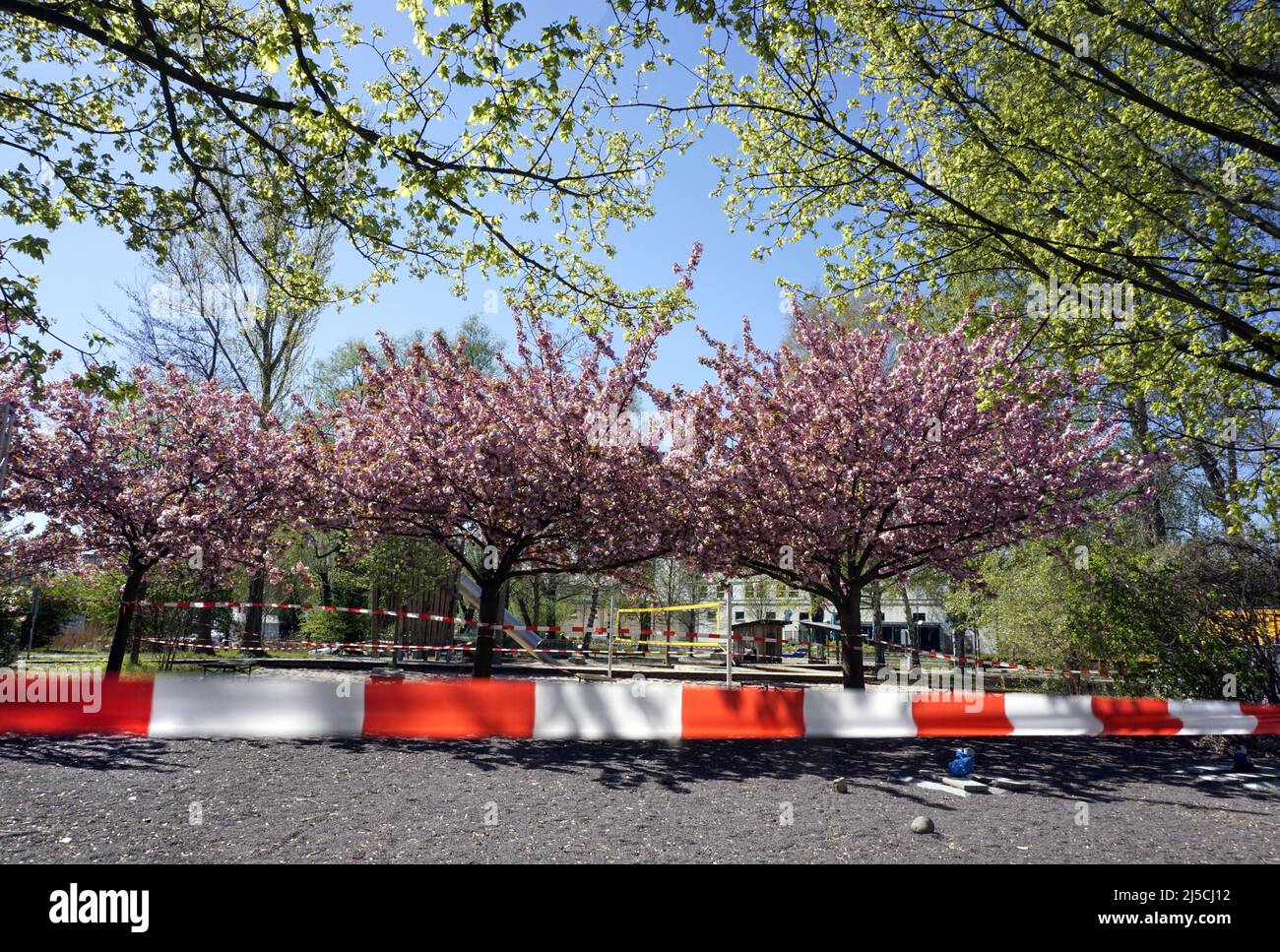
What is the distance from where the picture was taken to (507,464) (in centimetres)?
1145

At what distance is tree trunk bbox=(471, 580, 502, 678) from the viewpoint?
12.0 m

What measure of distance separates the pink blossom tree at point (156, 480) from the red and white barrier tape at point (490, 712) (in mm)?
4814

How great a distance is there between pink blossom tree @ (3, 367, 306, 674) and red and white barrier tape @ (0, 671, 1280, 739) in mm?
4814

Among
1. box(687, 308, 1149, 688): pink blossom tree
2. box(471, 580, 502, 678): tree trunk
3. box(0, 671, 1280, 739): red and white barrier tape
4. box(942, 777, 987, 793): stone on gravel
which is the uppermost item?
box(687, 308, 1149, 688): pink blossom tree

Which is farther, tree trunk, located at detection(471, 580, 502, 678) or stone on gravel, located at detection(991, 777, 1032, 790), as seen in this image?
tree trunk, located at detection(471, 580, 502, 678)

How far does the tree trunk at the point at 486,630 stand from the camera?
1198cm

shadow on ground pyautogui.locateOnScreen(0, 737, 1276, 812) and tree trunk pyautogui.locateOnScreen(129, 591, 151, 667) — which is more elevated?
tree trunk pyautogui.locateOnScreen(129, 591, 151, 667)

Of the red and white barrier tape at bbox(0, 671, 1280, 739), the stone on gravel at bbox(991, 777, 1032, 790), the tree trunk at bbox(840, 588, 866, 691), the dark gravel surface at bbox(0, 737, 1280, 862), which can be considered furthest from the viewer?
the tree trunk at bbox(840, 588, 866, 691)

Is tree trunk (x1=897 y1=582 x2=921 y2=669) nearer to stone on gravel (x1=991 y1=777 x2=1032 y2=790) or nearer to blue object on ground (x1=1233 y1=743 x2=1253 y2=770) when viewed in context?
blue object on ground (x1=1233 y1=743 x2=1253 y2=770)

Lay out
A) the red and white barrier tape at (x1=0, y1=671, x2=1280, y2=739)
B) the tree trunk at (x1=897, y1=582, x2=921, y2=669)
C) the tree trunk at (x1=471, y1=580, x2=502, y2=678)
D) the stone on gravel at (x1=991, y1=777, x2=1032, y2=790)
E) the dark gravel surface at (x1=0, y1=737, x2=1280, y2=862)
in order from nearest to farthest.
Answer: the dark gravel surface at (x1=0, y1=737, x2=1280, y2=862) < the stone on gravel at (x1=991, y1=777, x2=1032, y2=790) < the red and white barrier tape at (x1=0, y1=671, x2=1280, y2=739) < the tree trunk at (x1=471, y1=580, x2=502, y2=678) < the tree trunk at (x1=897, y1=582, x2=921, y2=669)

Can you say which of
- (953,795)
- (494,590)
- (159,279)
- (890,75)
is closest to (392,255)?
(494,590)

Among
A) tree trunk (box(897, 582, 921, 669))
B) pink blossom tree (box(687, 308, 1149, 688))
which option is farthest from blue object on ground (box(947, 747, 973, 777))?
tree trunk (box(897, 582, 921, 669))

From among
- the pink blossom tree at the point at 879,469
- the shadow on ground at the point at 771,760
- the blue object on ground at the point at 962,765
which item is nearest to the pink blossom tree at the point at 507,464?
the pink blossom tree at the point at 879,469
